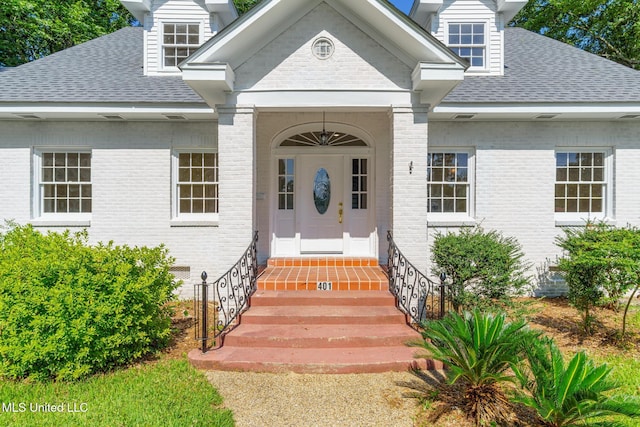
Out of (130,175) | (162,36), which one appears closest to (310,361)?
(130,175)

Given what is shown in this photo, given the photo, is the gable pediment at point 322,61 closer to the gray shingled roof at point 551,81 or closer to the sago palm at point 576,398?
the gray shingled roof at point 551,81

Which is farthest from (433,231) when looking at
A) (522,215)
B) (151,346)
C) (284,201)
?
(151,346)

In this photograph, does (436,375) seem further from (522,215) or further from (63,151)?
(63,151)

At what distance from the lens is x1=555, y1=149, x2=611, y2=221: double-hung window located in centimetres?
886

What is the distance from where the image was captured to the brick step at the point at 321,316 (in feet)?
18.8

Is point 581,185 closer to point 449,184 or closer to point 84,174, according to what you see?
point 449,184

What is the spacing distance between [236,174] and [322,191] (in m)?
2.78

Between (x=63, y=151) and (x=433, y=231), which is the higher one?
(x=63, y=151)

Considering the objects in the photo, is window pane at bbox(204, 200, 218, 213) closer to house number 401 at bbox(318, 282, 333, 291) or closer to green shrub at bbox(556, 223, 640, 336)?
house number 401 at bbox(318, 282, 333, 291)

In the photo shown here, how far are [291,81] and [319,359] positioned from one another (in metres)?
4.94

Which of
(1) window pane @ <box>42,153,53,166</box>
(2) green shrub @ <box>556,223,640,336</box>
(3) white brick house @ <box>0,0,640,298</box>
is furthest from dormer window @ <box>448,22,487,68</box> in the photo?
(1) window pane @ <box>42,153,53,166</box>

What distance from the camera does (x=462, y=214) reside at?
8.96 m

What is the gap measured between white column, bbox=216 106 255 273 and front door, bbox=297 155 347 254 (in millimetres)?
2362

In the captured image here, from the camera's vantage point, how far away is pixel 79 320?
4.52 meters
